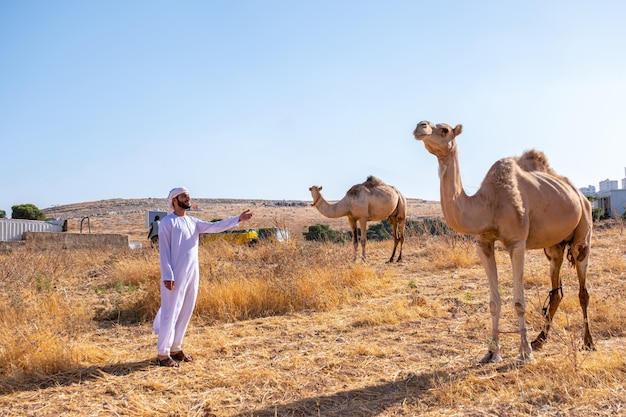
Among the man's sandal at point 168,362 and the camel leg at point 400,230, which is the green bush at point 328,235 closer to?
the camel leg at point 400,230

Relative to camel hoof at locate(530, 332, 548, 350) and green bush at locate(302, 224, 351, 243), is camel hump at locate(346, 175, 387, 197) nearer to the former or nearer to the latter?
green bush at locate(302, 224, 351, 243)

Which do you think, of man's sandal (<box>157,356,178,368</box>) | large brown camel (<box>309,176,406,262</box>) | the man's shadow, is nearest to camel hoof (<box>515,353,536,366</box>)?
the man's shadow

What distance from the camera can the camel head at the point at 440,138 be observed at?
5402mm

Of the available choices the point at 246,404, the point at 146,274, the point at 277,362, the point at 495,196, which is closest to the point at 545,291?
the point at 495,196

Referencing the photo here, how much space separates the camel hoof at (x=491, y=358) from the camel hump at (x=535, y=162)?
93.9 inches

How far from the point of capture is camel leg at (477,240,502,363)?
566cm

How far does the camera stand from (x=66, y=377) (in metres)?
5.83

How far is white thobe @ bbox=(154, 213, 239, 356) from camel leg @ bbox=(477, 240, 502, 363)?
3.25 metres

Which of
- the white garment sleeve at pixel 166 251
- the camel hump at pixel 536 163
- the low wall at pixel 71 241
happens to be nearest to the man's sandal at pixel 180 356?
the white garment sleeve at pixel 166 251

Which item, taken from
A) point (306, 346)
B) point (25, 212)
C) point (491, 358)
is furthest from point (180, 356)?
point (25, 212)

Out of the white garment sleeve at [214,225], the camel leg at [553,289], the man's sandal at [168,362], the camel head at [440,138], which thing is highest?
the camel head at [440,138]

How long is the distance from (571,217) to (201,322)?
5.49 metres

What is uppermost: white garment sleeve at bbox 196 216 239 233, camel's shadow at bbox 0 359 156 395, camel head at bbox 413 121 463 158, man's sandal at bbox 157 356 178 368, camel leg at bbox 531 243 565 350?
camel head at bbox 413 121 463 158

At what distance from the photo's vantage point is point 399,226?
57.8 ft
